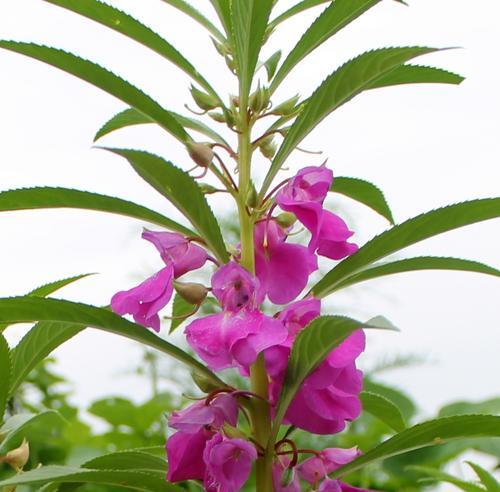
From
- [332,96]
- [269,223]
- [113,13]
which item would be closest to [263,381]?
[269,223]

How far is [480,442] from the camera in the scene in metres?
2.49

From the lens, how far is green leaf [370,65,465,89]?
4.36 ft

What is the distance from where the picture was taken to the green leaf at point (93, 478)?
3.75 feet

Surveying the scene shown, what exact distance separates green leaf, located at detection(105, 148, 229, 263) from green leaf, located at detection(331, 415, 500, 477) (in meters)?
0.33

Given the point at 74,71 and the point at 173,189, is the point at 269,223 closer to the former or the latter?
the point at 173,189

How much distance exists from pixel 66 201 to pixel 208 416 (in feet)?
1.11

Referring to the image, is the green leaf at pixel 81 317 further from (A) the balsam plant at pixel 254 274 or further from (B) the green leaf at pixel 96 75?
(B) the green leaf at pixel 96 75

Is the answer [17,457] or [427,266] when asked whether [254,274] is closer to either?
[427,266]

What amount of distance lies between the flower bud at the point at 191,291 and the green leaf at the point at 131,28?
31cm

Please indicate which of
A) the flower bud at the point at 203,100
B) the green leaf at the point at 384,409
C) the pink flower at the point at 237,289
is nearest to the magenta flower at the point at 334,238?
the pink flower at the point at 237,289

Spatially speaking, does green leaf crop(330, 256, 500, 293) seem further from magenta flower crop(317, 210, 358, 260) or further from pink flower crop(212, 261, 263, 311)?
pink flower crop(212, 261, 263, 311)

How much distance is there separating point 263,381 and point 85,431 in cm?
267

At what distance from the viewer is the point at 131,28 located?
1.32 m

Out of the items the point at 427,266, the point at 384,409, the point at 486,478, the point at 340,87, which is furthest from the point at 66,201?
the point at 486,478
